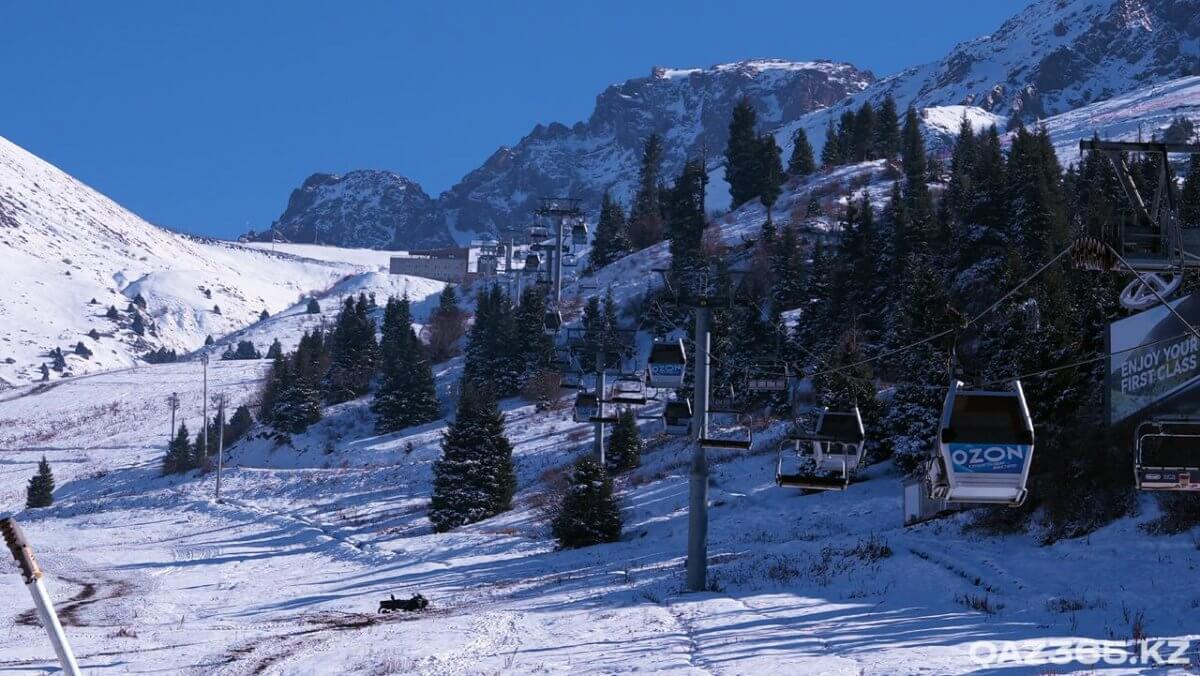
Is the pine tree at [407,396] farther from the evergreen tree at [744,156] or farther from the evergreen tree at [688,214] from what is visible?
the evergreen tree at [744,156]

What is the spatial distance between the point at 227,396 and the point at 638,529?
95.5 m

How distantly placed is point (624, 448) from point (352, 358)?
5419cm

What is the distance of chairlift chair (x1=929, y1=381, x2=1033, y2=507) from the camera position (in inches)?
591

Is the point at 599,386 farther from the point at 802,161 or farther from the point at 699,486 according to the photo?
the point at 802,161

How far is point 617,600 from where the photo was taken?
26.1 metres

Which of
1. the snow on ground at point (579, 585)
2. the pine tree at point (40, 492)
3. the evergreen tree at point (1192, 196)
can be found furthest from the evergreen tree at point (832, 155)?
the pine tree at point (40, 492)

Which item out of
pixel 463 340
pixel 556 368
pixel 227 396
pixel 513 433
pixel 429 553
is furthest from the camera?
pixel 227 396

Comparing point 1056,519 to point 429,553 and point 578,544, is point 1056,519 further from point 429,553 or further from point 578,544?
point 429,553

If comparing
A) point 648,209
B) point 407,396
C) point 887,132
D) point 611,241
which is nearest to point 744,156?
point 648,209

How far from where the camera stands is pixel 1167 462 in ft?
56.7

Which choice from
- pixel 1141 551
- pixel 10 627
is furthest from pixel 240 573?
pixel 1141 551

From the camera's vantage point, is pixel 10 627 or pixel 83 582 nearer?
pixel 10 627

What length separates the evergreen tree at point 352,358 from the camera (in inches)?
3969

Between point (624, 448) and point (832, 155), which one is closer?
point (624, 448)
